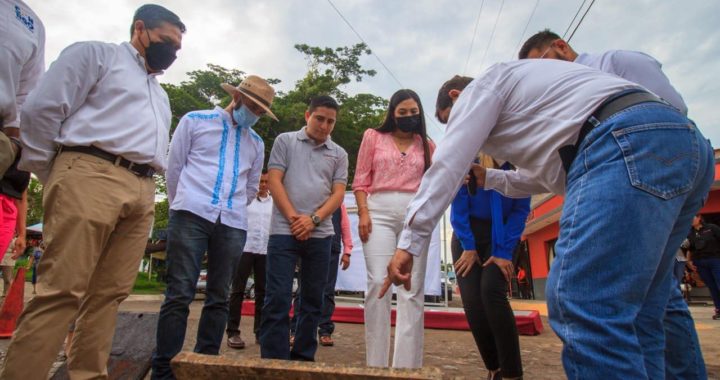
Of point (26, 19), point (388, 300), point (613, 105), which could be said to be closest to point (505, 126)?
point (613, 105)

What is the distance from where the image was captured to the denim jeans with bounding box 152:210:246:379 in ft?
7.63

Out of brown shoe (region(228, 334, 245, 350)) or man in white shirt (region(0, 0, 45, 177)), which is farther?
brown shoe (region(228, 334, 245, 350))

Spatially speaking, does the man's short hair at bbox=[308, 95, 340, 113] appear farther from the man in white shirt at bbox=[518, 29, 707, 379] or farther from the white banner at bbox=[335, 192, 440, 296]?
the white banner at bbox=[335, 192, 440, 296]

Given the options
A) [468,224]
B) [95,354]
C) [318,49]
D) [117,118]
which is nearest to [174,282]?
[95,354]

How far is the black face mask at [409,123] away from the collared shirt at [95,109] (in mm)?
1459

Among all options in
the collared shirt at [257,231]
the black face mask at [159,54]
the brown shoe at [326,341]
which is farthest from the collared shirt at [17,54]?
the brown shoe at [326,341]

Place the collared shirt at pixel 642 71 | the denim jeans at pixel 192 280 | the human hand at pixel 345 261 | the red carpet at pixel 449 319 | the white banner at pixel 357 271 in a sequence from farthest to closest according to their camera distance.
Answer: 1. the white banner at pixel 357 271
2. the red carpet at pixel 449 319
3. the human hand at pixel 345 261
4. the denim jeans at pixel 192 280
5. the collared shirt at pixel 642 71

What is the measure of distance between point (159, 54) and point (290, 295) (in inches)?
62.3

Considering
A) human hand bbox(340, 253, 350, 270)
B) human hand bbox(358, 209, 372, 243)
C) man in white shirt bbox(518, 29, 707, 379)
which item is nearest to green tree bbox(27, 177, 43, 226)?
human hand bbox(340, 253, 350, 270)

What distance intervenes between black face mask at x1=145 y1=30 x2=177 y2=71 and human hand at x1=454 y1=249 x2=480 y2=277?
6.83 feet

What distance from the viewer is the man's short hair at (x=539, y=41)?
194cm

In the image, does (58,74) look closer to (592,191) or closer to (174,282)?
(174,282)

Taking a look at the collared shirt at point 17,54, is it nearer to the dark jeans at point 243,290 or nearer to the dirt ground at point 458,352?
the dirt ground at point 458,352

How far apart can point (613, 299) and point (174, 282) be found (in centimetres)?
218
